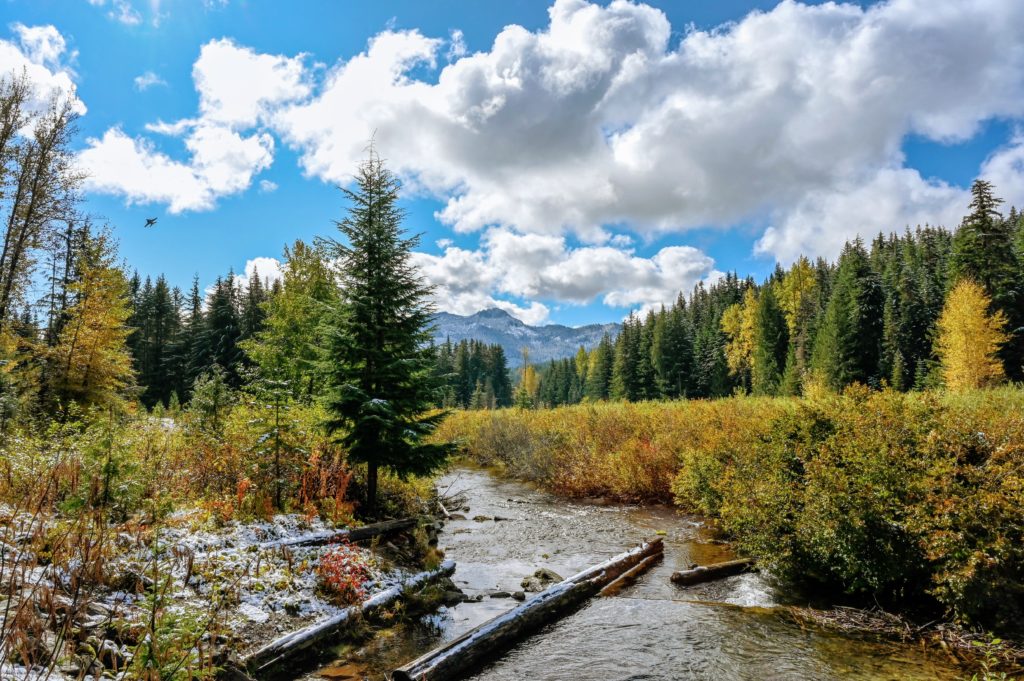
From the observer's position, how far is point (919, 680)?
19.2 feet

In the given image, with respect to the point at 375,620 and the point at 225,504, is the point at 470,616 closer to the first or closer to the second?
the point at 375,620

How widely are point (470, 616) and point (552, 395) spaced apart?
10702 cm

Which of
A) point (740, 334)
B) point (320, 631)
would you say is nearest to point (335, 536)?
point (320, 631)

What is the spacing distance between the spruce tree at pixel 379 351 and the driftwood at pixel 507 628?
4.57m

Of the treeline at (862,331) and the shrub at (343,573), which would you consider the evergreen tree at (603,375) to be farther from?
the shrub at (343,573)

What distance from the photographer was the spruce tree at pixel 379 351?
1141 centimetres

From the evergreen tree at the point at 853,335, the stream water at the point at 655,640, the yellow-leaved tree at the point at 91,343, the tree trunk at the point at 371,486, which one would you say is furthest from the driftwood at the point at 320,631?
the evergreen tree at the point at 853,335

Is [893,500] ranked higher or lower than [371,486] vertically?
higher

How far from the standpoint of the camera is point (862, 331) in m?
49.9

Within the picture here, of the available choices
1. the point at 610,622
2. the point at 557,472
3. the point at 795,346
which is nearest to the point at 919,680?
the point at 610,622

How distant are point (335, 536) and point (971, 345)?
148 feet

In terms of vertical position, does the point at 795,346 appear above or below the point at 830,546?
above

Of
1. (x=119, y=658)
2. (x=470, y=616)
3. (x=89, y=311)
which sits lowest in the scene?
(x=470, y=616)

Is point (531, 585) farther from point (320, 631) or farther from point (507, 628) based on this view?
point (320, 631)
